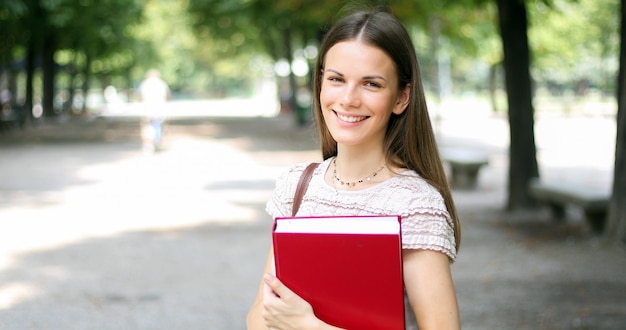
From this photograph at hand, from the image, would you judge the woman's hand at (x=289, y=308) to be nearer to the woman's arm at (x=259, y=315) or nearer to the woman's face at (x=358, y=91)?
the woman's arm at (x=259, y=315)

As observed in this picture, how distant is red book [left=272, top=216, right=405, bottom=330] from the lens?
2.00m

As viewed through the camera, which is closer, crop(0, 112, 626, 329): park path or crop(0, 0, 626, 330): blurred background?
crop(0, 112, 626, 329): park path

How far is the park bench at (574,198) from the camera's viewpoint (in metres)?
10.0

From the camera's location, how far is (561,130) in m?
31.5

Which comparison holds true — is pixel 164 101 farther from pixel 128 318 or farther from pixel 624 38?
pixel 128 318

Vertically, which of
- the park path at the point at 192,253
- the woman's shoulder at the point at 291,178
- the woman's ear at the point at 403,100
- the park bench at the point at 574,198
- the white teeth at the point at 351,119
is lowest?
the park path at the point at 192,253

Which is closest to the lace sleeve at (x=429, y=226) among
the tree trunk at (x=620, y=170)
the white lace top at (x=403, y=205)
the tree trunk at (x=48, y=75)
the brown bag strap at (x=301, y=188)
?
the white lace top at (x=403, y=205)

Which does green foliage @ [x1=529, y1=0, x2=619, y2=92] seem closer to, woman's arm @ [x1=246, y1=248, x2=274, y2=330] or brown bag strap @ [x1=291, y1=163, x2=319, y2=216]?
brown bag strap @ [x1=291, y1=163, x2=319, y2=216]

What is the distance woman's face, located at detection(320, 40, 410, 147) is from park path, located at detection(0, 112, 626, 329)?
705 mm

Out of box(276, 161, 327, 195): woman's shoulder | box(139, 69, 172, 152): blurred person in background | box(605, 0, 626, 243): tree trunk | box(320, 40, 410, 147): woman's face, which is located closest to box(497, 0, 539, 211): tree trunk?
box(605, 0, 626, 243): tree trunk

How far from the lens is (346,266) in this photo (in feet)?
6.73

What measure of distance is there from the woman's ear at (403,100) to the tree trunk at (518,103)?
9635 millimetres

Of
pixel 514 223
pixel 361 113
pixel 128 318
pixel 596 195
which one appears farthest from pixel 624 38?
pixel 361 113

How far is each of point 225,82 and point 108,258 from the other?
392 ft
